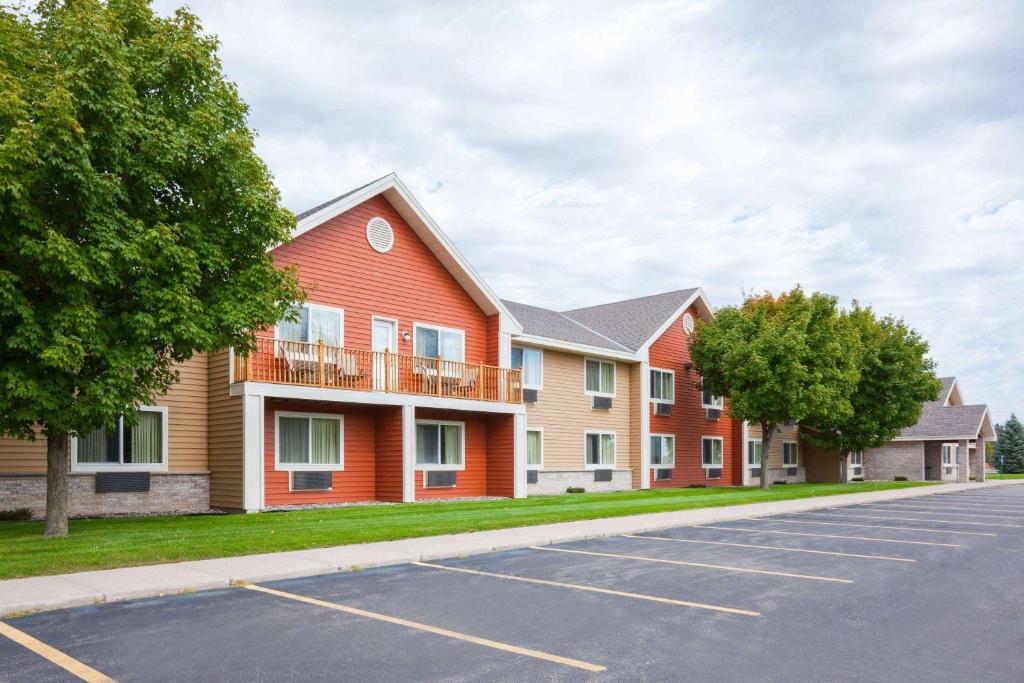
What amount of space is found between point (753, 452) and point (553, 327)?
15536 mm

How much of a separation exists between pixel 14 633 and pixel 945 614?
28.9 ft

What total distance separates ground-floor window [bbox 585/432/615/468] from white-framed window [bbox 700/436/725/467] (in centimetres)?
671

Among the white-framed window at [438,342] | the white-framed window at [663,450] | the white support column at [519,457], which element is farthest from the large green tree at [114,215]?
the white-framed window at [663,450]

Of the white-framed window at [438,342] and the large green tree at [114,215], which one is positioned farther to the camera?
the white-framed window at [438,342]

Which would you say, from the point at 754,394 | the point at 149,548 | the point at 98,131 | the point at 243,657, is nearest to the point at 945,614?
the point at 243,657

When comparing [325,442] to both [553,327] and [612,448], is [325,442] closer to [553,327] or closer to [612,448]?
[553,327]

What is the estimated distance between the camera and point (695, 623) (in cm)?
761

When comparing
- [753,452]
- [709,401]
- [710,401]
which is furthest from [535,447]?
[753,452]

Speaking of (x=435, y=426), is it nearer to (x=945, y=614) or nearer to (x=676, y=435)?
(x=676, y=435)

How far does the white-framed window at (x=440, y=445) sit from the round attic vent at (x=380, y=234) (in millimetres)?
5367

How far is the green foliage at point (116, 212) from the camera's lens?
471 inches

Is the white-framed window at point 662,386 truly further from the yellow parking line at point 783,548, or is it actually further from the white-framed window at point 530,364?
the yellow parking line at point 783,548

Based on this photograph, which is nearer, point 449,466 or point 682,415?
point 449,466

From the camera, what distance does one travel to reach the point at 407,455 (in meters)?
22.4
